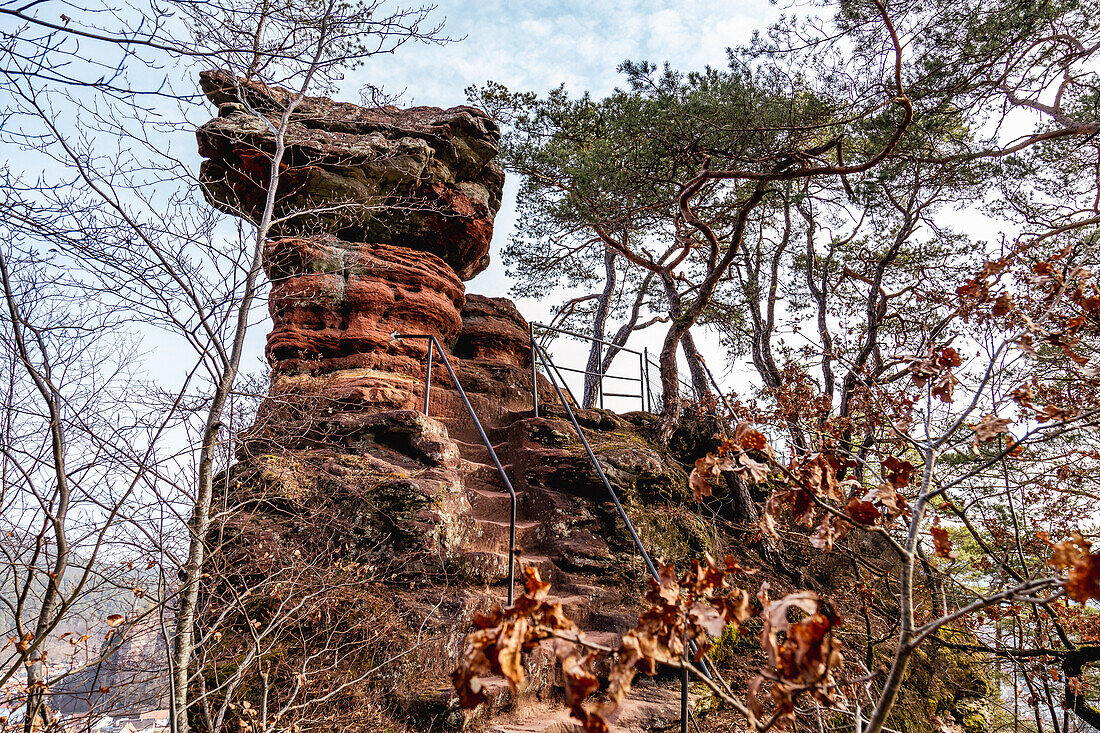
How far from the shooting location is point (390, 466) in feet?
19.3

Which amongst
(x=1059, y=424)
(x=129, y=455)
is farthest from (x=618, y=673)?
(x=129, y=455)

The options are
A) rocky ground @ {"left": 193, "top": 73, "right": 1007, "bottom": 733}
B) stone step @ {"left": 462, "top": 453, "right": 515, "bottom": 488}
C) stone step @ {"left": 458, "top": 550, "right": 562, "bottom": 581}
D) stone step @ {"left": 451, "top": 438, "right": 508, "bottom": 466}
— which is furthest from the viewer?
stone step @ {"left": 451, "top": 438, "right": 508, "bottom": 466}

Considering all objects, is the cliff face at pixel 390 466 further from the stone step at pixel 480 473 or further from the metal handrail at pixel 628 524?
the metal handrail at pixel 628 524

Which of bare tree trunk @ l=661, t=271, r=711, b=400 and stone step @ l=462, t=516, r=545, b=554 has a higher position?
bare tree trunk @ l=661, t=271, r=711, b=400

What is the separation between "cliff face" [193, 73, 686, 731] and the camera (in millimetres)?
4230

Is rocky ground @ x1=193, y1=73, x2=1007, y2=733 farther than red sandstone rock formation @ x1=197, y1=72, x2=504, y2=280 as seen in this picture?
No

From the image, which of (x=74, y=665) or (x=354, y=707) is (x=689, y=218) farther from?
(x=74, y=665)

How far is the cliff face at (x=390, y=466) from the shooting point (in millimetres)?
4230

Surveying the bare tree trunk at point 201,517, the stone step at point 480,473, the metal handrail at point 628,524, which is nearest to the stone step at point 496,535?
the stone step at point 480,473

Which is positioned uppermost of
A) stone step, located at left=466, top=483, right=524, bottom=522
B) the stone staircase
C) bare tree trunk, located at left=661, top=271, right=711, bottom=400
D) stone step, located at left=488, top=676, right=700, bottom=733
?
bare tree trunk, located at left=661, top=271, right=711, bottom=400

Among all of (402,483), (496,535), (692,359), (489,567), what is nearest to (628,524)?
(489,567)

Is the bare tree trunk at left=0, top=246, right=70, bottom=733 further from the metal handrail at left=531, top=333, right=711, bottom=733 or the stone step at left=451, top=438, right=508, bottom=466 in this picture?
the stone step at left=451, top=438, right=508, bottom=466

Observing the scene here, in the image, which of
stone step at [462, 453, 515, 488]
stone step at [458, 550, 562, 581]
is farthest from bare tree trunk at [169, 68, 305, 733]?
stone step at [462, 453, 515, 488]

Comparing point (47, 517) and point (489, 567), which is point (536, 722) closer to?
point (489, 567)
